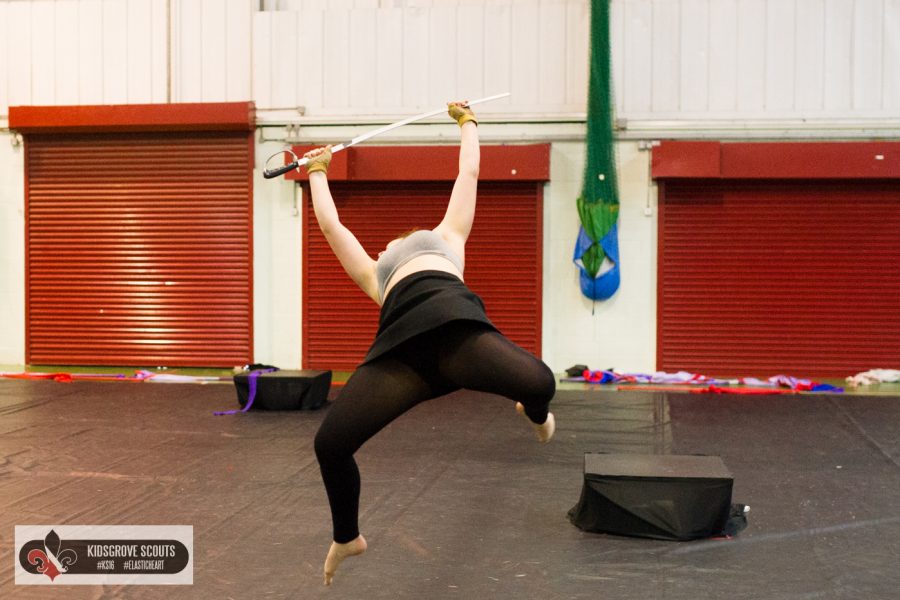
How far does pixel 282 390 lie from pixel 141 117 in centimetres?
366

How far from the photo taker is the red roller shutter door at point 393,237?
8391 mm

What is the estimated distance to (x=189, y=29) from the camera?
8672 mm

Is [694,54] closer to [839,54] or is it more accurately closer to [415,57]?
[839,54]

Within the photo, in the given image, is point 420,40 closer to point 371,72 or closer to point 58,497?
point 371,72

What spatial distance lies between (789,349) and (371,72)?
15.2ft

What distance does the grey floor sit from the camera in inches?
118

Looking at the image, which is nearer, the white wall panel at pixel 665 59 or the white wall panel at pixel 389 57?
the white wall panel at pixel 665 59

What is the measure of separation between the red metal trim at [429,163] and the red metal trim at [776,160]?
1105 millimetres

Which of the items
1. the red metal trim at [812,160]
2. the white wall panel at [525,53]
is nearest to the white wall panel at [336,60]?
the white wall panel at [525,53]

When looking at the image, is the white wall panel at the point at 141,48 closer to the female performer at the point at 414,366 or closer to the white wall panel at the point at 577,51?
the white wall panel at the point at 577,51

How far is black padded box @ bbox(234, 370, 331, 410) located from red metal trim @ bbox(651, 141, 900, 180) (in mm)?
3715

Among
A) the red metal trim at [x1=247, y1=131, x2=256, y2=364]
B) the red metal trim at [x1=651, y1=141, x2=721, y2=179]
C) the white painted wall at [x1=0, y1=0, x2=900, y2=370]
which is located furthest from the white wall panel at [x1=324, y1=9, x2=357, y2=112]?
the red metal trim at [x1=651, y1=141, x2=721, y2=179]

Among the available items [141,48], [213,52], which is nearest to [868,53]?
[213,52]

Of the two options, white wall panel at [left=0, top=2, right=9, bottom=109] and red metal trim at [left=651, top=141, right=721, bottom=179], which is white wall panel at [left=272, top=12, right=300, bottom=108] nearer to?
white wall panel at [left=0, top=2, right=9, bottom=109]
